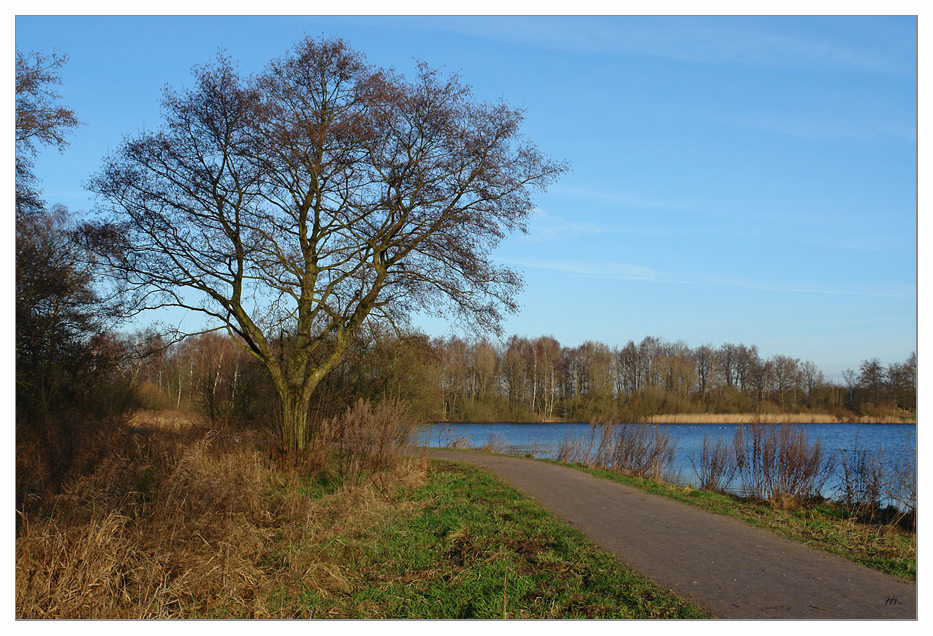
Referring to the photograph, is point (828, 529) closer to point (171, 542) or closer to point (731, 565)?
point (731, 565)

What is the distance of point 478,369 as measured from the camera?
62062 mm

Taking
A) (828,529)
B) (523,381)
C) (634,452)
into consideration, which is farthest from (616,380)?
(828,529)

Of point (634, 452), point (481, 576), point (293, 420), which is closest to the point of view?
point (481, 576)

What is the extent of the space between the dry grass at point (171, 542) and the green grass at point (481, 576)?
1.17 ft

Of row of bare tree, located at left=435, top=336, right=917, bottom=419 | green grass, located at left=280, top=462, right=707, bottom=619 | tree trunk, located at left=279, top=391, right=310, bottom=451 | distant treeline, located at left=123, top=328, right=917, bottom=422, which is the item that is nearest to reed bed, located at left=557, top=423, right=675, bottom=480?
distant treeline, located at left=123, top=328, right=917, bottom=422

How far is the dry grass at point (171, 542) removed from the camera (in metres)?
5.37

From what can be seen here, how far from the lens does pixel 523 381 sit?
66688 millimetres

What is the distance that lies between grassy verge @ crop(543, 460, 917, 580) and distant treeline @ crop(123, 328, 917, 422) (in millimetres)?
2302

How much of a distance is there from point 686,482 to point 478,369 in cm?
4476

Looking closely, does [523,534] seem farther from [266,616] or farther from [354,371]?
[354,371]

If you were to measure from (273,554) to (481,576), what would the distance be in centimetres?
260

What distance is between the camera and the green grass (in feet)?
17.8

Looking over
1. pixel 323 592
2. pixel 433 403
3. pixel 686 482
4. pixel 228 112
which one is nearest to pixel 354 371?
pixel 433 403

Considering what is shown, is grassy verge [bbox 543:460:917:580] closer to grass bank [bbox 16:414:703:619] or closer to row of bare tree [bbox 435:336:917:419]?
grass bank [bbox 16:414:703:619]
